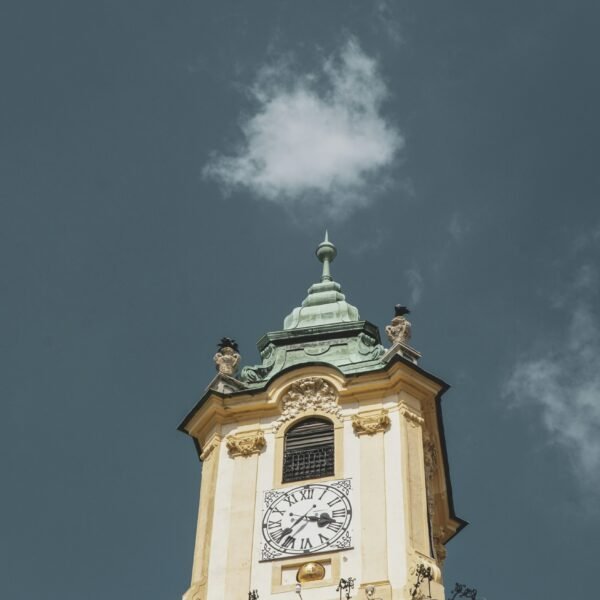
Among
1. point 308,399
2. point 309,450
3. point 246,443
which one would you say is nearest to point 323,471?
point 309,450

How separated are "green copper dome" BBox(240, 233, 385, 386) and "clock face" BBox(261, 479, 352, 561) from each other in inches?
159

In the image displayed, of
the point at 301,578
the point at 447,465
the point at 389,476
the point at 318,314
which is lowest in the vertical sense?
the point at 301,578

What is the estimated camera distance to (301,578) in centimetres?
3600

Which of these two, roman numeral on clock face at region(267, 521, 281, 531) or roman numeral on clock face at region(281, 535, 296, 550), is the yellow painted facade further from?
roman numeral on clock face at region(281, 535, 296, 550)

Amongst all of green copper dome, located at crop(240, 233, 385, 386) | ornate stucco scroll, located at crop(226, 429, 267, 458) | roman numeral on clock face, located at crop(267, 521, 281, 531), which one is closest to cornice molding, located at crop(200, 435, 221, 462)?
ornate stucco scroll, located at crop(226, 429, 267, 458)

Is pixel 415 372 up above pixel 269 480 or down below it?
above

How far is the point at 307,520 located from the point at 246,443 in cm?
313

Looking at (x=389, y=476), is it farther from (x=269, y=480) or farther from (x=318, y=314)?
(x=318, y=314)

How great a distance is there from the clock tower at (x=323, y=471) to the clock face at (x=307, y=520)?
1.2 inches

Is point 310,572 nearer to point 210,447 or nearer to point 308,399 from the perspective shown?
point 210,447

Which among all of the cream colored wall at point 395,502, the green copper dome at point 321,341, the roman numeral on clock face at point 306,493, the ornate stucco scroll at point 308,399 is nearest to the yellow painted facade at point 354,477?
the cream colored wall at point 395,502

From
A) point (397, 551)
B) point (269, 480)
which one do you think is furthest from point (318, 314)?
point (397, 551)

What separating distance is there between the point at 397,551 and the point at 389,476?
2302mm

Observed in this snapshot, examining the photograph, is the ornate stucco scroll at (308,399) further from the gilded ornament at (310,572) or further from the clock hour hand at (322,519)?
the gilded ornament at (310,572)
